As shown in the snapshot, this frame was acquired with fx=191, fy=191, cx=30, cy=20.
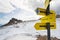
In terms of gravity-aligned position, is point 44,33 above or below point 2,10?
below

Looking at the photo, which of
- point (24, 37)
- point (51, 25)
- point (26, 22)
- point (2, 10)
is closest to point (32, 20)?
point (26, 22)

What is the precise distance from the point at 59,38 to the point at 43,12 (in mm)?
678

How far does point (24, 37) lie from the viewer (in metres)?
1.89

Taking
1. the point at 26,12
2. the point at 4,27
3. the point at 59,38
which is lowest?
the point at 59,38

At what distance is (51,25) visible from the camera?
1.34 metres

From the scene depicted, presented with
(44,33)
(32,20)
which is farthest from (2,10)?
(44,33)

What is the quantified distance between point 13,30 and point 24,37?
13 centimetres

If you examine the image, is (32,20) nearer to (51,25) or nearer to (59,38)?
(59,38)

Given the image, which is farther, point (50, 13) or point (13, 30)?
point (13, 30)

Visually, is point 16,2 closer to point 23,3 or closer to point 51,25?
point 23,3

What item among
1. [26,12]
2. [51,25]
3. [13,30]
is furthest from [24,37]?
[51,25]

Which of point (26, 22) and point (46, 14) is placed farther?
point (26, 22)

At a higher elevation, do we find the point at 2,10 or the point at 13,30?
the point at 2,10

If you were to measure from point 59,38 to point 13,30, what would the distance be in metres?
0.46
